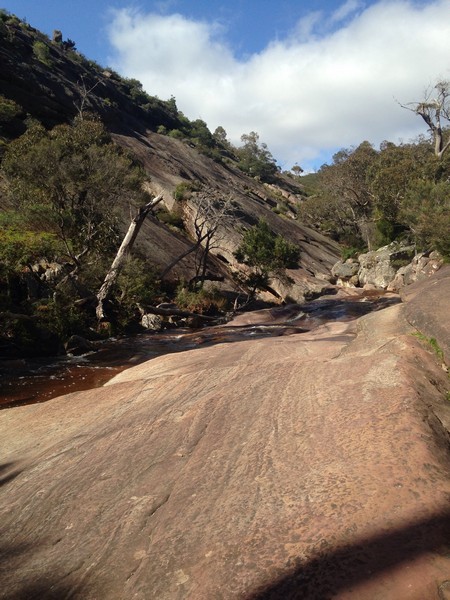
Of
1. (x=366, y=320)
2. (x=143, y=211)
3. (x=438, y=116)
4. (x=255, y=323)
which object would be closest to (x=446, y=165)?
(x=438, y=116)

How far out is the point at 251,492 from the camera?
3.13 m

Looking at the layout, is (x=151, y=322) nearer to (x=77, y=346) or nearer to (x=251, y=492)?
(x=77, y=346)

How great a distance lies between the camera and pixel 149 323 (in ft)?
66.1

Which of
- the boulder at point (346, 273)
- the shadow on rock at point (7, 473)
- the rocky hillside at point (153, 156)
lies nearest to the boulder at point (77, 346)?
the shadow on rock at point (7, 473)

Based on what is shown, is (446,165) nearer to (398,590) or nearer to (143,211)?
(143,211)

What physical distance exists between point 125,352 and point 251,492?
40.3 ft

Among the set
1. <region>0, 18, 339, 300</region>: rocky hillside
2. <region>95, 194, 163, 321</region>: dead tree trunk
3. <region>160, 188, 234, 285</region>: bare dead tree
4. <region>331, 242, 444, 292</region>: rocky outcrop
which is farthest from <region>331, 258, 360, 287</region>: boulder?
<region>95, 194, 163, 321</region>: dead tree trunk

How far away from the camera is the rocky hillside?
31578mm

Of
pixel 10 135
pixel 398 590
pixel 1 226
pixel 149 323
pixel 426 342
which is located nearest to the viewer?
pixel 398 590

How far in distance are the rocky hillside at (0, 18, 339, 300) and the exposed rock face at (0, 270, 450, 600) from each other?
21.6m

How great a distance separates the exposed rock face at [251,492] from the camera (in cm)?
238

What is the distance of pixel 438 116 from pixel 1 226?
3971 cm

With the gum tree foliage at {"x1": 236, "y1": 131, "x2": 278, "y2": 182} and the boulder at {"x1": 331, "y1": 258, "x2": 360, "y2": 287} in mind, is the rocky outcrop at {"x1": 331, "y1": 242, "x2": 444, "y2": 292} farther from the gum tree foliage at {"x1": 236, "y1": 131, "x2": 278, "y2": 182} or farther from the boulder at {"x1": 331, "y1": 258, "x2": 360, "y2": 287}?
the gum tree foliage at {"x1": 236, "y1": 131, "x2": 278, "y2": 182}

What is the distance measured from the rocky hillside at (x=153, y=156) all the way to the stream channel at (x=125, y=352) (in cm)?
778
